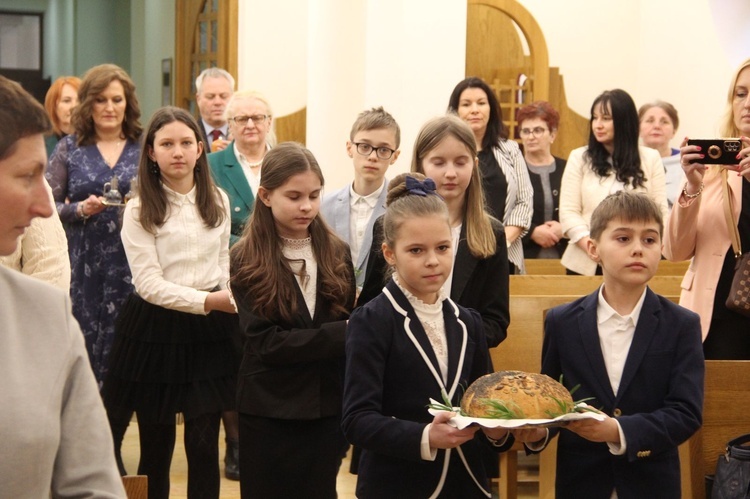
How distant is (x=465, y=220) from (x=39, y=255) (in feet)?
4.45

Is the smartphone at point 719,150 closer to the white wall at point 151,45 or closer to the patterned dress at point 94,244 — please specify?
the patterned dress at point 94,244

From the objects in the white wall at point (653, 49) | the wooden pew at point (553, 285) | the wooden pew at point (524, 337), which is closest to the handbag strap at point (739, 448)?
the wooden pew at point (524, 337)

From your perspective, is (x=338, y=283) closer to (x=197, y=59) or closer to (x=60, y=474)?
(x=60, y=474)

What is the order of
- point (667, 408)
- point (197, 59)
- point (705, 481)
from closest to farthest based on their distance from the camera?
point (667, 408)
point (705, 481)
point (197, 59)

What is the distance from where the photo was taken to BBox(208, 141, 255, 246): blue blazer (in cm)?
498

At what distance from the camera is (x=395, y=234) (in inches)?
115

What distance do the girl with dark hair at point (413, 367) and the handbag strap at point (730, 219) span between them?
1.25 meters

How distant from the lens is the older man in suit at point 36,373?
163cm

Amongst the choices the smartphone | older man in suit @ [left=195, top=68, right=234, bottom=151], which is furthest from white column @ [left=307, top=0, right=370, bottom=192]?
the smartphone

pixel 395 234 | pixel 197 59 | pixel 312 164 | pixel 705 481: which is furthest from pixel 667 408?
pixel 197 59

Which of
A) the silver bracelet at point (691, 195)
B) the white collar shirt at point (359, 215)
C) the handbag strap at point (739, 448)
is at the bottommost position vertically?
the handbag strap at point (739, 448)

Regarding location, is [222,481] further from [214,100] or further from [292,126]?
[292,126]

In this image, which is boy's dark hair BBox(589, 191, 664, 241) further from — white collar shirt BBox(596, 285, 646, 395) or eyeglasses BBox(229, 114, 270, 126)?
eyeglasses BBox(229, 114, 270, 126)

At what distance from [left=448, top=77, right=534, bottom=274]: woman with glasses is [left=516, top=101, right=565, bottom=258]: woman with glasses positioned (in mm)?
856
